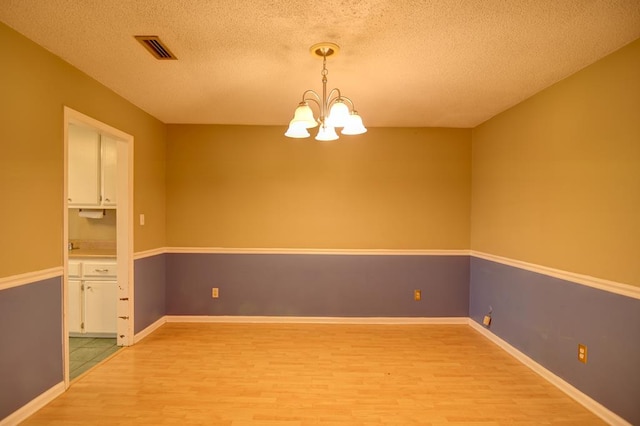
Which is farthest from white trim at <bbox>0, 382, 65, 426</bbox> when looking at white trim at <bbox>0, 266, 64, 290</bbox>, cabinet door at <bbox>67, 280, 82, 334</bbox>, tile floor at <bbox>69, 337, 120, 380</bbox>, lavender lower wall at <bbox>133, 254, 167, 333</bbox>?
cabinet door at <bbox>67, 280, 82, 334</bbox>

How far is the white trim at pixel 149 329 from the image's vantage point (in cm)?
350

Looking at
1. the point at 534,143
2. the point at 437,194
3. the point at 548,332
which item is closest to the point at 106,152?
the point at 437,194

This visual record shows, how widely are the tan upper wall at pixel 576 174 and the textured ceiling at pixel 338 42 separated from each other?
19 centimetres

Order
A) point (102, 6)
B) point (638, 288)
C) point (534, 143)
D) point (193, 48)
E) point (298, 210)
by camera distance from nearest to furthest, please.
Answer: point (102, 6)
point (638, 288)
point (193, 48)
point (534, 143)
point (298, 210)

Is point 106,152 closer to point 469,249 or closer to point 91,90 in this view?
point 91,90

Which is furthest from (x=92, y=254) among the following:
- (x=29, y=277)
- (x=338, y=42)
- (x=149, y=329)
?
(x=338, y=42)

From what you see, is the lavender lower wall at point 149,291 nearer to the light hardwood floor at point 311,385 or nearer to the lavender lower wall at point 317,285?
the lavender lower wall at point 317,285

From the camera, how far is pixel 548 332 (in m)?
2.80

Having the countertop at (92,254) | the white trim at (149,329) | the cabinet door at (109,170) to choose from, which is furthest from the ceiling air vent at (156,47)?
the white trim at (149,329)

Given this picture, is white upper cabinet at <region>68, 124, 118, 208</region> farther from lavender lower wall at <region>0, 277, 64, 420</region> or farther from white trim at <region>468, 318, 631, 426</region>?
white trim at <region>468, 318, 631, 426</region>

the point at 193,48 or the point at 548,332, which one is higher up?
the point at 193,48

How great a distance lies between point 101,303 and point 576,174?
4616mm

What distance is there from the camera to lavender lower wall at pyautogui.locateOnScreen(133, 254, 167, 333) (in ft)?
11.6

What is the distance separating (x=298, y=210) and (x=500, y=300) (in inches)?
98.5
